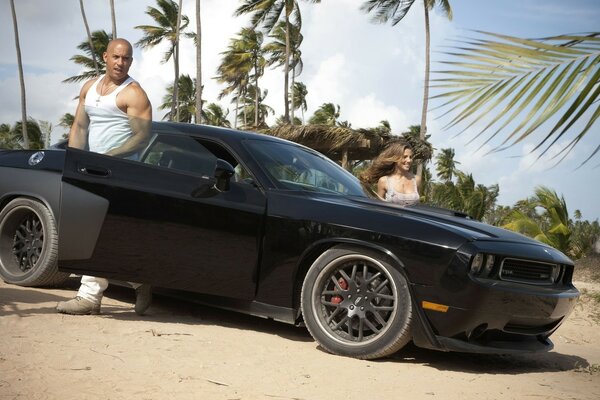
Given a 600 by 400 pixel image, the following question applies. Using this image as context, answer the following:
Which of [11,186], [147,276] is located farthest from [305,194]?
[11,186]

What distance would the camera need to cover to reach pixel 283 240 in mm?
4875

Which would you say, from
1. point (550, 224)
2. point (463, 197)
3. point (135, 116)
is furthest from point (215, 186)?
point (463, 197)

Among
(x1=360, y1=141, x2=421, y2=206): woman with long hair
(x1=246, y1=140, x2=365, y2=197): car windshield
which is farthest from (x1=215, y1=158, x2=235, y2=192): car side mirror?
(x1=360, y1=141, x2=421, y2=206): woman with long hair

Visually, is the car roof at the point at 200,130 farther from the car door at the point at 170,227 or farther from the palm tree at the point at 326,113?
the palm tree at the point at 326,113

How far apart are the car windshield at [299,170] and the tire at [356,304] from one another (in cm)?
77

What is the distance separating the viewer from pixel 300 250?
4.82m

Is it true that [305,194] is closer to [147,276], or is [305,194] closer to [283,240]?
[283,240]

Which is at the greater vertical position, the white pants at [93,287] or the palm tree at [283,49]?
the palm tree at [283,49]

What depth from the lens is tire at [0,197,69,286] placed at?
19.1 ft

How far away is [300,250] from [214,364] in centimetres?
107

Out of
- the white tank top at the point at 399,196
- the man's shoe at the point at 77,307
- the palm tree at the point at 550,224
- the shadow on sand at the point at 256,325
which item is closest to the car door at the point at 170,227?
the man's shoe at the point at 77,307

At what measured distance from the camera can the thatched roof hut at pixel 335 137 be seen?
20094 millimetres

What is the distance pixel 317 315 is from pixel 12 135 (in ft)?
246

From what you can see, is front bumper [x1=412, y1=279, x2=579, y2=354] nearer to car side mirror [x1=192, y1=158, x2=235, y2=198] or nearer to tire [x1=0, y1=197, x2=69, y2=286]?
car side mirror [x1=192, y1=158, x2=235, y2=198]
